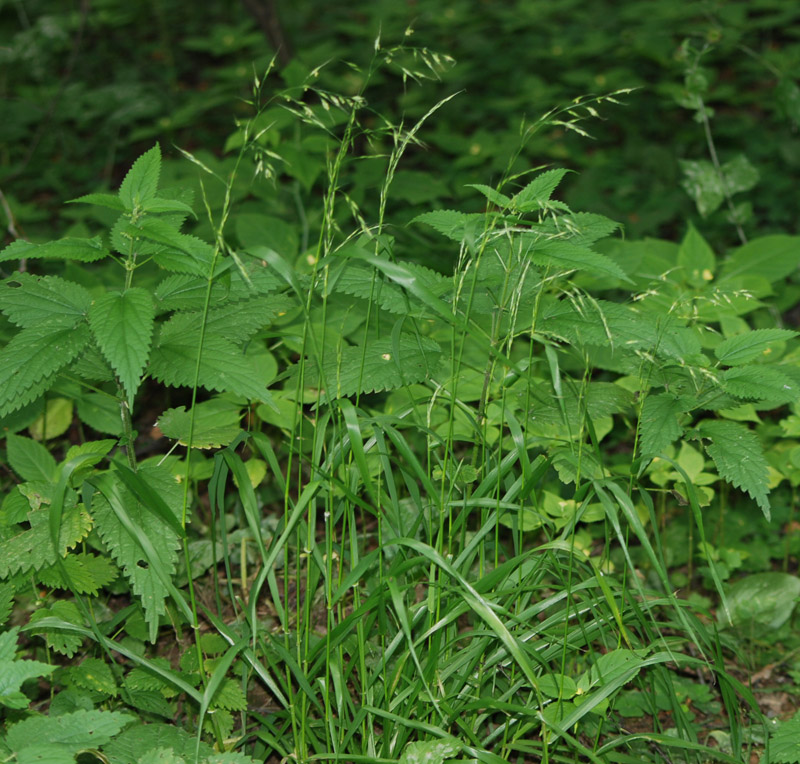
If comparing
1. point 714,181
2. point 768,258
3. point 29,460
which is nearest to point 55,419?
point 29,460

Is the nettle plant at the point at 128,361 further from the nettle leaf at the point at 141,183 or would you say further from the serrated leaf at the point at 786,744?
the serrated leaf at the point at 786,744

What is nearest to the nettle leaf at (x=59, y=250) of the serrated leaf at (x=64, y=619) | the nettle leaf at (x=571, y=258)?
the serrated leaf at (x=64, y=619)

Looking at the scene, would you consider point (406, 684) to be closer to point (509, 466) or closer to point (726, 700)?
point (509, 466)

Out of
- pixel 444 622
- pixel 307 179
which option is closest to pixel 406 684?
pixel 444 622

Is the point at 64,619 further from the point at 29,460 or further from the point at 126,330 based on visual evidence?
the point at 126,330

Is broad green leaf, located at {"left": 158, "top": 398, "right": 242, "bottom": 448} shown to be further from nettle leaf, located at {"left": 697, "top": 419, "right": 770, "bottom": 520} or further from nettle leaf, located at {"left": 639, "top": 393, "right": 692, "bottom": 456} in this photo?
nettle leaf, located at {"left": 697, "top": 419, "right": 770, "bottom": 520}

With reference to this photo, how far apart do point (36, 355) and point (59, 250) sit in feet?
0.67

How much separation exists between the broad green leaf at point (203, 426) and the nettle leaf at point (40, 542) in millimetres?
230

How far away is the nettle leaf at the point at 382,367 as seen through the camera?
63.0 inches

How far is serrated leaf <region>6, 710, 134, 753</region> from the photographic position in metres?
1.35

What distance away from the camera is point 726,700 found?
1.64 m

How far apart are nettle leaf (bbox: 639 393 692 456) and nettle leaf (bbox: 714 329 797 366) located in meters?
0.14

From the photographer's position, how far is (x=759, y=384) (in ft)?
5.46

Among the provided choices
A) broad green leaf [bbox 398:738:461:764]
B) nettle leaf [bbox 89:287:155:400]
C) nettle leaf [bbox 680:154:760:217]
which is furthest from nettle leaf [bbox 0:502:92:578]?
nettle leaf [bbox 680:154:760:217]
